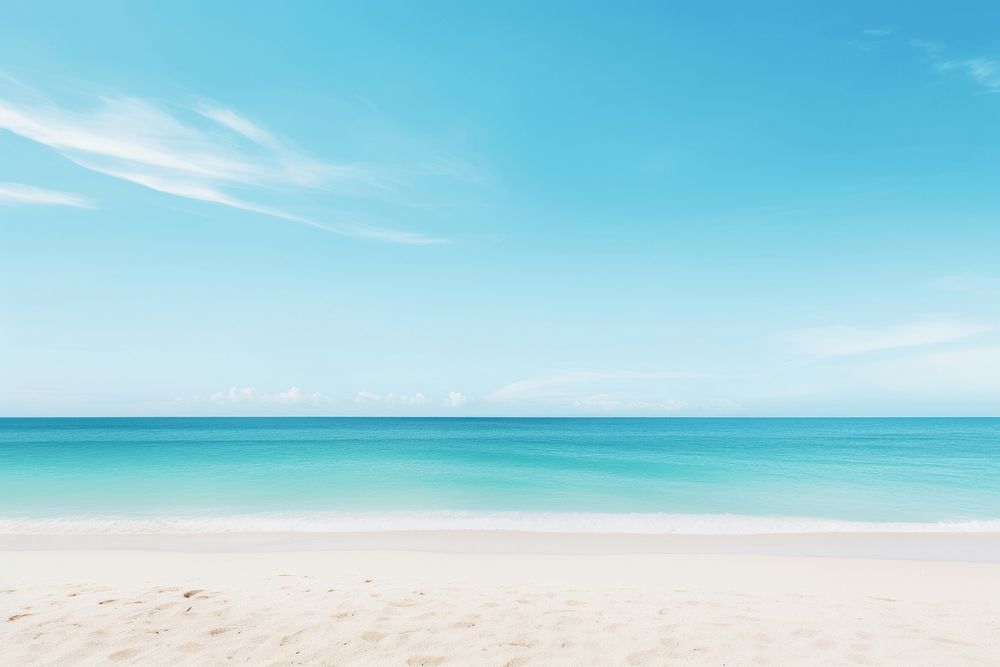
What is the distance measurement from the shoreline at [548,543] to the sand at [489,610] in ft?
2.24

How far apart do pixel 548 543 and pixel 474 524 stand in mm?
2911

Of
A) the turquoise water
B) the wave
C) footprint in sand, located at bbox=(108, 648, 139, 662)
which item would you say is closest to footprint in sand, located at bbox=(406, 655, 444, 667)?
footprint in sand, located at bbox=(108, 648, 139, 662)

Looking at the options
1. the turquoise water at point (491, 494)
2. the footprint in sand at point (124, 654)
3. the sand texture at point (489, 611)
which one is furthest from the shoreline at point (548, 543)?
the footprint in sand at point (124, 654)

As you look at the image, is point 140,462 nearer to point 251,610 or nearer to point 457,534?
point 457,534

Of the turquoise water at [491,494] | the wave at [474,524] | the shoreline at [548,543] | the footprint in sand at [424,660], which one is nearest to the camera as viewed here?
the footprint in sand at [424,660]

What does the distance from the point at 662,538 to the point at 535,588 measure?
5.49 meters

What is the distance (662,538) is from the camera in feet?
39.0

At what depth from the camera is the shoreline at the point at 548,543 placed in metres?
10.5

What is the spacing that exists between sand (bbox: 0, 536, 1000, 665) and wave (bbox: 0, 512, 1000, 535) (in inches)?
121

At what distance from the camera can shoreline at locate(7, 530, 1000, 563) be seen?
10.5 meters

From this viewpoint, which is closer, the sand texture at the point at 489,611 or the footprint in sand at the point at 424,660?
the footprint in sand at the point at 424,660

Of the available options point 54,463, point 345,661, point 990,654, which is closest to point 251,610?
point 345,661

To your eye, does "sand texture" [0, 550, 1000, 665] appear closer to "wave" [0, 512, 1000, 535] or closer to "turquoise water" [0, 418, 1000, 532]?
"wave" [0, 512, 1000, 535]

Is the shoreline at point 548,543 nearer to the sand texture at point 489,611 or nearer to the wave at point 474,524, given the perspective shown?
the wave at point 474,524
